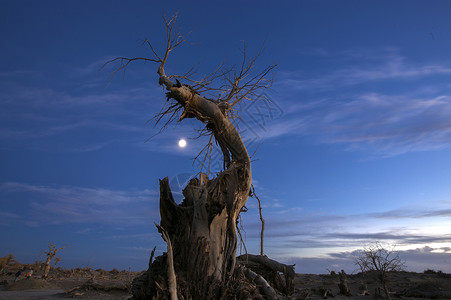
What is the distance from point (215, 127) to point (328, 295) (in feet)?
37.7

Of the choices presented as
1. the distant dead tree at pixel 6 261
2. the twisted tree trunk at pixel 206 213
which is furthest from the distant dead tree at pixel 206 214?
the distant dead tree at pixel 6 261

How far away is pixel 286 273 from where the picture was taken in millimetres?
10750

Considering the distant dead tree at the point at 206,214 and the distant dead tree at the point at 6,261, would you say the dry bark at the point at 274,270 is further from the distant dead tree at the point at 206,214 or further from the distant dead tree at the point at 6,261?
the distant dead tree at the point at 6,261

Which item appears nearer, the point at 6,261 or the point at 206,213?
the point at 206,213

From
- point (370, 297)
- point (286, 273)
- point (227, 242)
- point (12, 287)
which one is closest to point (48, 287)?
point (12, 287)

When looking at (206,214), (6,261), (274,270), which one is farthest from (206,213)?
(6,261)

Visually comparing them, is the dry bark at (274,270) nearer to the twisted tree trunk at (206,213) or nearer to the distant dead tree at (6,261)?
the twisted tree trunk at (206,213)

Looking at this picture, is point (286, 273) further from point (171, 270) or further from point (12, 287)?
point (12, 287)

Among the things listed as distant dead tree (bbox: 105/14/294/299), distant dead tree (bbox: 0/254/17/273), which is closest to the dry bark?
distant dead tree (bbox: 105/14/294/299)

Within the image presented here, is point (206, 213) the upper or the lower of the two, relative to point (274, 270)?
upper

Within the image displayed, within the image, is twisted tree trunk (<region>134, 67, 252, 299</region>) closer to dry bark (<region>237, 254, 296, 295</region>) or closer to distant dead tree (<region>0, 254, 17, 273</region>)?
dry bark (<region>237, 254, 296, 295</region>)

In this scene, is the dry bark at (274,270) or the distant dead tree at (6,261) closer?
the dry bark at (274,270)

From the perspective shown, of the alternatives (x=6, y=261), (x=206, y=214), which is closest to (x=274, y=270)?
(x=206, y=214)

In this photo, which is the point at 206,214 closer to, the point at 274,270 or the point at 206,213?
the point at 206,213
